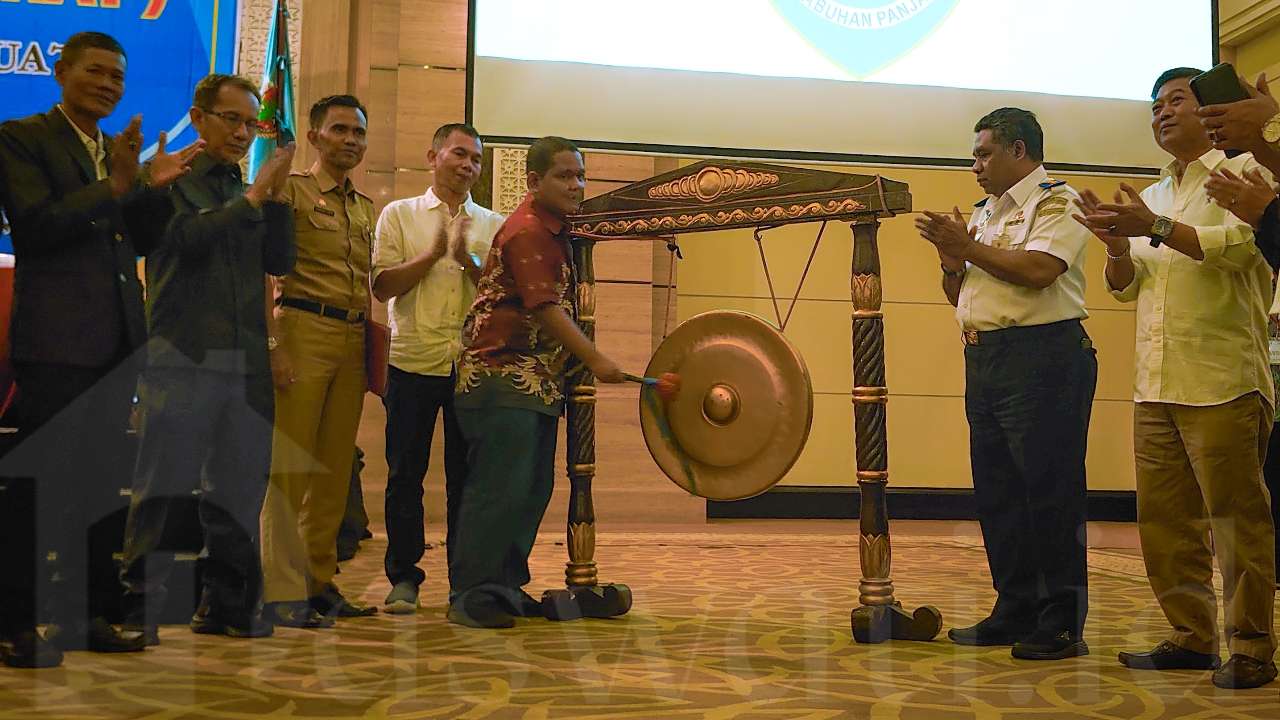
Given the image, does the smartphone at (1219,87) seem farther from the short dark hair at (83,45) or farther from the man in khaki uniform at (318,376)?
the short dark hair at (83,45)

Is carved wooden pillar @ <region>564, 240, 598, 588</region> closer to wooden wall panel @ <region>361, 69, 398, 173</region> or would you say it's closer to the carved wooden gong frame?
the carved wooden gong frame

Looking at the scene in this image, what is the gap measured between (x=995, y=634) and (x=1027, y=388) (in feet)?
2.08

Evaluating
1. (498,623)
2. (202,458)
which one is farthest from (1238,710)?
(202,458)

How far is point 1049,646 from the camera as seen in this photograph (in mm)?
2582

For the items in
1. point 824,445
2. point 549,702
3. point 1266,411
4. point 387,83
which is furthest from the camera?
point 824,445

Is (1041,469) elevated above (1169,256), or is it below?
below

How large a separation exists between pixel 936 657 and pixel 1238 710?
2.21ft

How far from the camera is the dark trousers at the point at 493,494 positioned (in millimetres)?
2953

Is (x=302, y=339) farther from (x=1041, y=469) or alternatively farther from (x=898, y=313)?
(x=898, y=313)

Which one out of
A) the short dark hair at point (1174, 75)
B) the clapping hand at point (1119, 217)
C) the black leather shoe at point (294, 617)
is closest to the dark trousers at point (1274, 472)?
the short dark hair at point (1174, 75)

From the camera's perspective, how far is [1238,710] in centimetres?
207

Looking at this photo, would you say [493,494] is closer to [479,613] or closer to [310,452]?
[479,613]

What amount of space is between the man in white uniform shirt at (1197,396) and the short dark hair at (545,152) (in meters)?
1.42

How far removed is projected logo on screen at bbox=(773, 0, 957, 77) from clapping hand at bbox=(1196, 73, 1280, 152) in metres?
2.77
